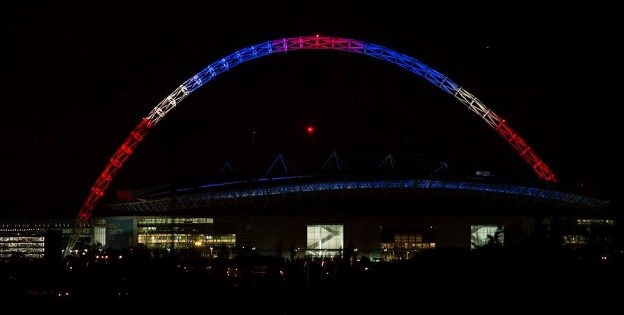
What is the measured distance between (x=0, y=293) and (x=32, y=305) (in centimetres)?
233

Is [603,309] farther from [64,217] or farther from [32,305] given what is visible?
[64,217]

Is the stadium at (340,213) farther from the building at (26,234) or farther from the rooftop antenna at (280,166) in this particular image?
the building at (26,234)

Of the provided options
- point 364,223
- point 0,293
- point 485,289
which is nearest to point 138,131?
point 364,223

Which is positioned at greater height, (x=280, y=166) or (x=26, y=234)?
(x=280, y=166)

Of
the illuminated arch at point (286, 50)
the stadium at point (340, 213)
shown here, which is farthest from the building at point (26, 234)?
the illuminated arch at point (286, 50)

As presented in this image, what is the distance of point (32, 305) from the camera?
32.2m

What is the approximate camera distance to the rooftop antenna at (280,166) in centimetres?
10088

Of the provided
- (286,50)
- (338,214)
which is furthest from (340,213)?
(286,50)

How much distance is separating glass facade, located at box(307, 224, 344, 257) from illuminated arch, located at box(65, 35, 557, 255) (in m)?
24.9

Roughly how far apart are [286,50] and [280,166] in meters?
38.1

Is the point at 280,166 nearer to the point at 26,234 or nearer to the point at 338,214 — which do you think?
the point at 338,214

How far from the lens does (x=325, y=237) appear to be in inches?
3967

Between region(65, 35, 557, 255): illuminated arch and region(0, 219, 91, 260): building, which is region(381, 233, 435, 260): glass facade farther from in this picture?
region(0, 219, 91, 260): building

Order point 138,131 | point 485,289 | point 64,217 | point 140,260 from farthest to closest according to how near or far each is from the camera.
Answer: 1. point 64,217
2. point 138,131
3. point 140,260
4. point 485,289
